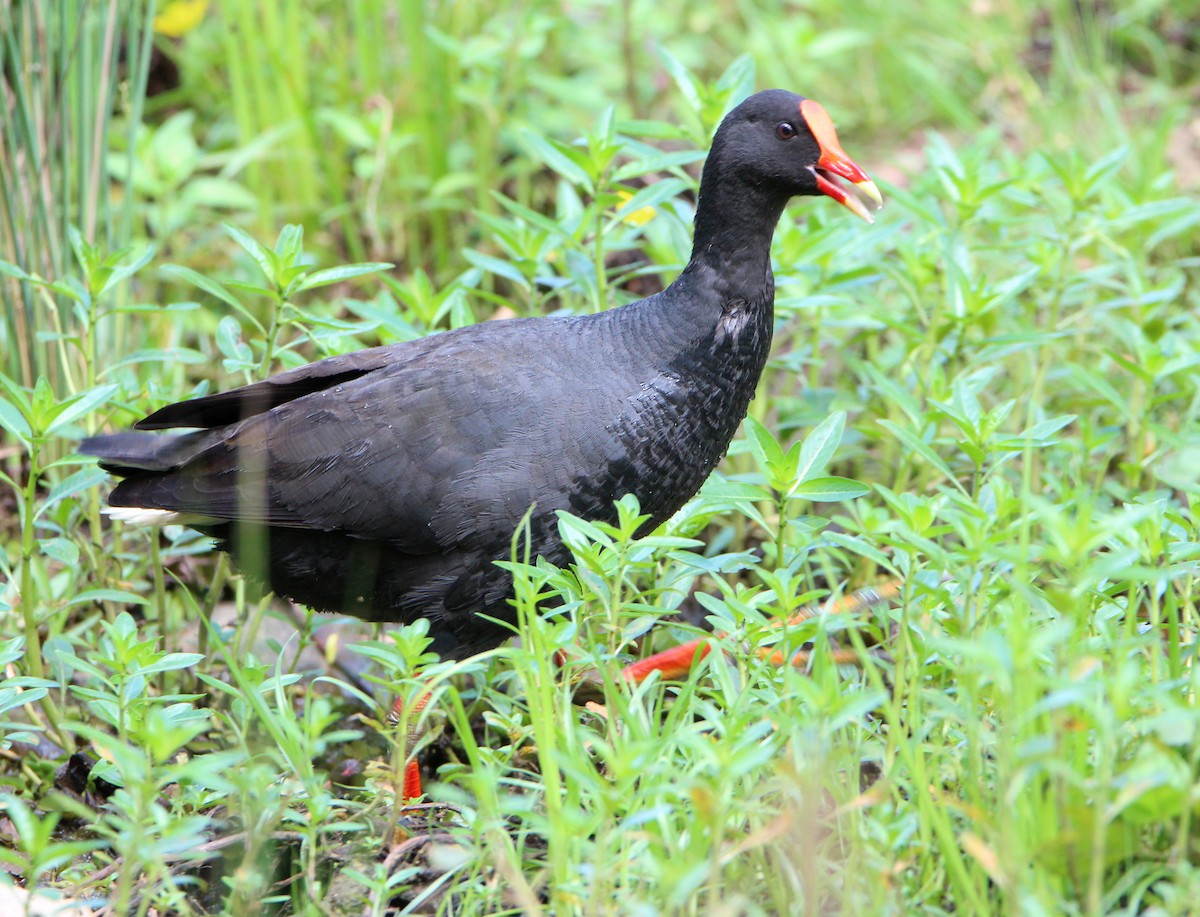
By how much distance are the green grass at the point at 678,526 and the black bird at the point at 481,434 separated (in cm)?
15

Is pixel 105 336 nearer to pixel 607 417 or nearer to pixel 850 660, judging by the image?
pixel 607 417

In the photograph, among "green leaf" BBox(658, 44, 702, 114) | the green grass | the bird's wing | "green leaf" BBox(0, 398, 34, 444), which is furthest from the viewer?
"green leaf" BBox(658, 44, 702, 114)

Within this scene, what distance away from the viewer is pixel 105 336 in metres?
4.05

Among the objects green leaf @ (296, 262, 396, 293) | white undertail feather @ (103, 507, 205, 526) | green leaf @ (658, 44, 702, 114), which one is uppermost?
green leaf @ (658, 44, 702, 114)

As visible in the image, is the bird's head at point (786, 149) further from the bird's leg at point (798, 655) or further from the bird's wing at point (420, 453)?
the bird's leg at point (798, 655)

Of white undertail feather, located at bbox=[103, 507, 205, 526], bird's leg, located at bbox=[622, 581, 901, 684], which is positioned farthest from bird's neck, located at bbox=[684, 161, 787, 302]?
white undertail feather, located at bbox=[103, 507, 205, 526]

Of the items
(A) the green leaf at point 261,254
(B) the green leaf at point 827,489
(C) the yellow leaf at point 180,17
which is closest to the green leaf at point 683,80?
(A) the green leaf at point 261,254

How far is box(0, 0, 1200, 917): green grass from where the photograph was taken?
2.08m

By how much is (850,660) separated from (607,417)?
80 centimetres

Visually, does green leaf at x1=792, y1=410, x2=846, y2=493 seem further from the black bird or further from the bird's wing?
the bird's wing

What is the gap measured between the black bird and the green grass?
146 millimetres

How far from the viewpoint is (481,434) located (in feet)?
9.85

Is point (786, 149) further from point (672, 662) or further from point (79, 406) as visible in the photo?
point (79, 406)

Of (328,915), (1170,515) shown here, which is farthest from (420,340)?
(1170,515)
